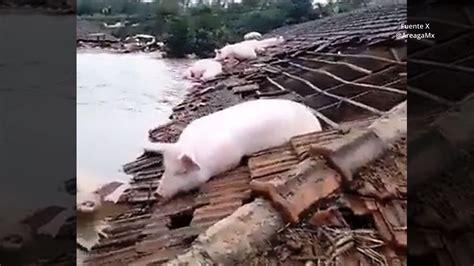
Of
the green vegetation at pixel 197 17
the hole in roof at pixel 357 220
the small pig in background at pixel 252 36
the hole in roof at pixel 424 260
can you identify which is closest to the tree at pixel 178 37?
the green vegetation at pixel 197 17

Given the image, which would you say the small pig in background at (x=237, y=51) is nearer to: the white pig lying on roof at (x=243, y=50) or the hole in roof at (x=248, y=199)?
the white pig lying on roof at (x=243, y=50)

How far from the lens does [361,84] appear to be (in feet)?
5.17

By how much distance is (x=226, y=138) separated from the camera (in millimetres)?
1521

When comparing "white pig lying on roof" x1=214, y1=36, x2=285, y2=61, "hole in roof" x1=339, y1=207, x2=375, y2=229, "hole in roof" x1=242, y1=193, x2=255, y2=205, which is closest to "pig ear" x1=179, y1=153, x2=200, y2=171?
"hole in roof" x1=242, y1=193, x2=255, y2=205

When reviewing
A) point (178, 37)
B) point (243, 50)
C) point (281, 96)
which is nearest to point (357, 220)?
point (281, 96)

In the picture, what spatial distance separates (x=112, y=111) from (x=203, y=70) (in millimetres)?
212

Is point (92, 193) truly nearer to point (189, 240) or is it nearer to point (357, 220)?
point (189, 240)

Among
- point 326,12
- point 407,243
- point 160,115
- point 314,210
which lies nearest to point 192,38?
point 160,115

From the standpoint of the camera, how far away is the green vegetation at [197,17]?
150cm

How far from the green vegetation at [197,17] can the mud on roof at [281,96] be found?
0.05 metres

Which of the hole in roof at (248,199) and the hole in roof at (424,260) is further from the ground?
the hole in roof at (248,199)

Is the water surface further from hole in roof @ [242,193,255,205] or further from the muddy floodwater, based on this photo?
hole in roof @ [242,193,255,205]

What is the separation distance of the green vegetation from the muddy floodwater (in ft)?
0.20

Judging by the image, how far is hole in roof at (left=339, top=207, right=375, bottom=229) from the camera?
5.07ft
